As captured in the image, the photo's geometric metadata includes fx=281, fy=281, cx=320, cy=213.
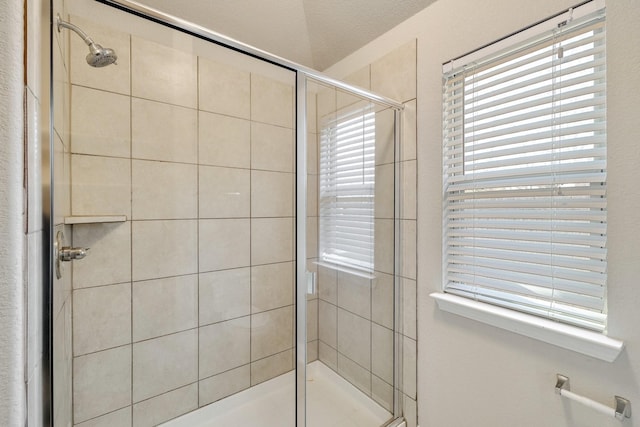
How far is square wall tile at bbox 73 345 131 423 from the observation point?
118cm

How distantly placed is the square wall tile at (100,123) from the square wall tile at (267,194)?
1.98 feet

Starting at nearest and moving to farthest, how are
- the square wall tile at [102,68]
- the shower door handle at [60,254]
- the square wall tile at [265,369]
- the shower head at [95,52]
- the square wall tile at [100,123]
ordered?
the shower door handle at [60,254] < the shower head at [95,52] < the square wall tile at [102,68] < the square wall tile at [100,123] < the square wall tile at [265,369]

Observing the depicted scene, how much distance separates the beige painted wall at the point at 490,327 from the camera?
0.82 m

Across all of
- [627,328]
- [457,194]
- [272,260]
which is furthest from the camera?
[272,260]

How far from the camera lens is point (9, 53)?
453 millimetres

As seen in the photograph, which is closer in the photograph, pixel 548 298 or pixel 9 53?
pixel 9 53

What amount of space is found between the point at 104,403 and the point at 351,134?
5.39 ft

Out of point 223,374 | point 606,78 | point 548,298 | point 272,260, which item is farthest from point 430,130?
point 223,374

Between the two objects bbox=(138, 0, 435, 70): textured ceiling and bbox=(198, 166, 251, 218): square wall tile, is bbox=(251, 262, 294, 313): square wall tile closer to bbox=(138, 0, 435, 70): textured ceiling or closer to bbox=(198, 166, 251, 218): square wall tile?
bbox=(198, 166, 251, 218): square wall tile

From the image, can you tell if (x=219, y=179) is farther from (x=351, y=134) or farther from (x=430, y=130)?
(x=430, y=130)

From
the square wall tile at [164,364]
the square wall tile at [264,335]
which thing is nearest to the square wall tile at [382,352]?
the square wall tile at [264,335]

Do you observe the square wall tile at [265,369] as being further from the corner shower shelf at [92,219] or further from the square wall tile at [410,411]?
the corner shower shelf at [92,219]

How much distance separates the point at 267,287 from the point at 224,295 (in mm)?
236

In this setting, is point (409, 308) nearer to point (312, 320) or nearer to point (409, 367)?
point (409, 367)
